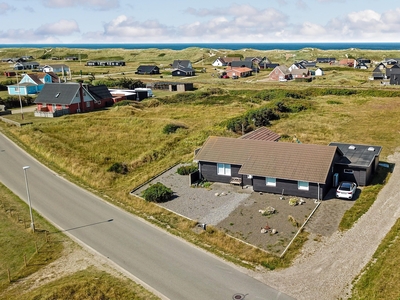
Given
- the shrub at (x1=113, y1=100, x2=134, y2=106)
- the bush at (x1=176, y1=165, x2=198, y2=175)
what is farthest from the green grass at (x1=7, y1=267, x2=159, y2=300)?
the shrub at (x1=113, y1=100, x2=134, y2=106)

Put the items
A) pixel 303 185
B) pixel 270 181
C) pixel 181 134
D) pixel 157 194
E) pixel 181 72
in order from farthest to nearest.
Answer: pixel 181 72
pixel 181 134
pixel 270 181
pixel 303 185
pixel 157 194

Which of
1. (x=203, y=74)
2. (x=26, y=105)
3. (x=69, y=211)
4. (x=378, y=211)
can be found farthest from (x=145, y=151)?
(x=203, y=74)

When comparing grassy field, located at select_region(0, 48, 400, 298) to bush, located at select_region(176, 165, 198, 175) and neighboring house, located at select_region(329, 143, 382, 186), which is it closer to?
neighboring house, located at select_region(329, 143, 382, 186)

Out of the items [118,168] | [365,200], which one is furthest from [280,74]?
[365,200]

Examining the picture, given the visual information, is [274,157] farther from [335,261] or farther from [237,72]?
[237,72]

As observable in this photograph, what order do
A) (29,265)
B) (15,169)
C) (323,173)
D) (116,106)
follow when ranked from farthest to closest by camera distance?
(116,106) < (15,169) < (323,173) < (29,265)

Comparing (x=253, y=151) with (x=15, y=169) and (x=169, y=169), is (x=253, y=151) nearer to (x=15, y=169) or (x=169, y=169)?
(x=169, y=169)
